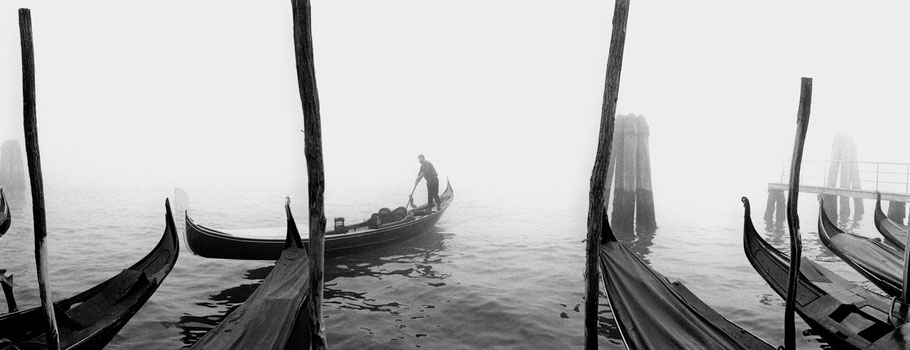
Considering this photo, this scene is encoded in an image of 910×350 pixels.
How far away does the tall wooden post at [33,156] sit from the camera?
293 cm

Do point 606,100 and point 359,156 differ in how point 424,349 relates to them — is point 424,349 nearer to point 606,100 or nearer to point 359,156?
point 606,100

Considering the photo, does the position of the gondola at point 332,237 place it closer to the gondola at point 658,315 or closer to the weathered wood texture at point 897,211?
the gondola at point 658,315

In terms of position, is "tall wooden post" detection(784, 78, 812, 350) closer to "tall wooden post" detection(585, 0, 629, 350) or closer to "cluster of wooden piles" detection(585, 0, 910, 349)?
"cluster of wooden piles" detection(585, 0, 910, 349)

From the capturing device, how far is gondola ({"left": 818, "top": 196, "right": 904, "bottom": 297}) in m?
5.13

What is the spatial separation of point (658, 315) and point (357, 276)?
4.99 m

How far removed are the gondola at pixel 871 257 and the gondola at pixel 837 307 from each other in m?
1.08

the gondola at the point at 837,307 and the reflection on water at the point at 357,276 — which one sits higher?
the gondola at the point at 837,307

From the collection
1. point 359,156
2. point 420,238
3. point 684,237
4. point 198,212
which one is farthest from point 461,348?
point 359,156

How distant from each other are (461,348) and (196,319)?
118 inches

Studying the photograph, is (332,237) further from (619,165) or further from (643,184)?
(643,184)

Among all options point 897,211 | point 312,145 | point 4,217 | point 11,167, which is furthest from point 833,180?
point 11,167

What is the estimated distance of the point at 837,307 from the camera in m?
3.96

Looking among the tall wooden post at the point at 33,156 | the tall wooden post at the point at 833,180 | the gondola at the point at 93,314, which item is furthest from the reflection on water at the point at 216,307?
the tall wooden post at the point at 833,180

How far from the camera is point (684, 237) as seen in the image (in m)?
12.1
